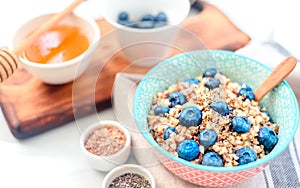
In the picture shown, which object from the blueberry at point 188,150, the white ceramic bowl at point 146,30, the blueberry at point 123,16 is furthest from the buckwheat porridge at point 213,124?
the blueberry at point 123,16

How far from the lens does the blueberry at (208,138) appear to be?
85 cm

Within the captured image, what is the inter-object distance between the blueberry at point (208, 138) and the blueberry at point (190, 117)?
0.03 meters

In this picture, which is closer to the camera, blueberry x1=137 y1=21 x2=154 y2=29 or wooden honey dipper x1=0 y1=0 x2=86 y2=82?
wooden honey dipper x1=0 y1=0 x2=86 y2=82

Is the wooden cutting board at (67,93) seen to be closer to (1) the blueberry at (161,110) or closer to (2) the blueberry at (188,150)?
(1) the blueberry at (161,110)

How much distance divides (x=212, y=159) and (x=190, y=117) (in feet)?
0.31

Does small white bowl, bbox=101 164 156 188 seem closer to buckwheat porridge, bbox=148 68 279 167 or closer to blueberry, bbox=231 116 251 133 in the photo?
buckwheat porridge, bbox=148 68 279 167

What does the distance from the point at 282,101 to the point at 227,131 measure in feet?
0.46

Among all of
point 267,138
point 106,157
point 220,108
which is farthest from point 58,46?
point 267,138

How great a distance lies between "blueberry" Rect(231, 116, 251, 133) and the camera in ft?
2.85

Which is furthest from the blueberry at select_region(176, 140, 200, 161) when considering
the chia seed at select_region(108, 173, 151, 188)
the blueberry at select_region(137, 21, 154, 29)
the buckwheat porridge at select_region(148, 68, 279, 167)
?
the blueberry at select_region(137, 21, 154, 29)

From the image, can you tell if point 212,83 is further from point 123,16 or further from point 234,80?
point 123,16

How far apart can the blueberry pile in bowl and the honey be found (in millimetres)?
112

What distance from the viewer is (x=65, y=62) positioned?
1022mm

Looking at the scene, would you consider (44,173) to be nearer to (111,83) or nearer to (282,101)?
(111,83)
